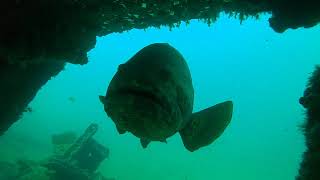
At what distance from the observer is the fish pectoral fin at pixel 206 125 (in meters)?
2.69

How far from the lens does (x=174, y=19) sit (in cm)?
819

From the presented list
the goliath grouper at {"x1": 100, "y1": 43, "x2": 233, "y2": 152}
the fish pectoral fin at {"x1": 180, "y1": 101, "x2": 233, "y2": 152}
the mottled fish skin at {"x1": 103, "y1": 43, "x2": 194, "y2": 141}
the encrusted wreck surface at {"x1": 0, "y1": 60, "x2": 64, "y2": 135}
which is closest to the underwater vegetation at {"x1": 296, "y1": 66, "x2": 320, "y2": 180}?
the fish pectoral fin at {"x1": 180, "y1": 101, "x2": 233, "y2": 152}

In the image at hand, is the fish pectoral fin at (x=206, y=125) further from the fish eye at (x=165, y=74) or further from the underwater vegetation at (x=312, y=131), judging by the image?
the underwater vegetation at (x=312, y=131)

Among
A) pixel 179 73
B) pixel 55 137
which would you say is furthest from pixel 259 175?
pixel 179 73

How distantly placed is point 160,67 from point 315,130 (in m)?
3.00

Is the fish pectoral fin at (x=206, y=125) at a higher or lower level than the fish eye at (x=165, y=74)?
lower

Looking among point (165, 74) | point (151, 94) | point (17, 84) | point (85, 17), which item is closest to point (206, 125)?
point (165, 74)

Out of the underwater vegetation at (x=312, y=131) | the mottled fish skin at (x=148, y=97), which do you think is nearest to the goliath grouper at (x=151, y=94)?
the mottled fish skin at (x=148, y=97)

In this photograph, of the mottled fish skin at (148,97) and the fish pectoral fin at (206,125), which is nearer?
the mottled fish skin at (148,97)

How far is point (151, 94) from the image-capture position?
2010 mm

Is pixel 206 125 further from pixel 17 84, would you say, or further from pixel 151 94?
pixel 17 84

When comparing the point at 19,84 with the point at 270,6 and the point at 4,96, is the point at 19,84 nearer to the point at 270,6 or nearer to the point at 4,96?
the point at 4,96

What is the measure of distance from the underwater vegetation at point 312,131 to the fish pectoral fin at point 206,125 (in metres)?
1.93

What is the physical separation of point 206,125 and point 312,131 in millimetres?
2300
